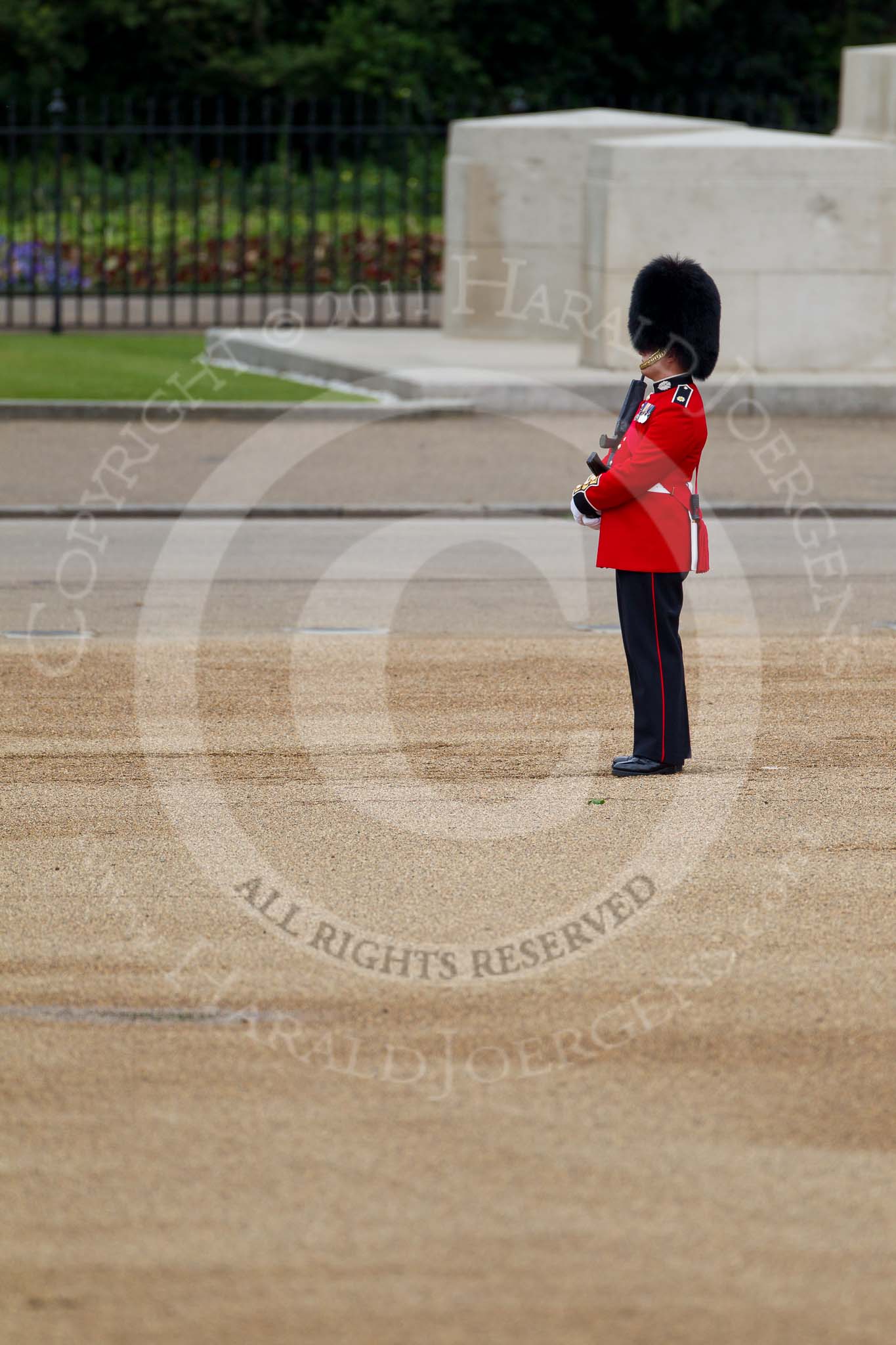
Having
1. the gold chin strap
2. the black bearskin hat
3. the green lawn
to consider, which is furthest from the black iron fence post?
the gold chin strap

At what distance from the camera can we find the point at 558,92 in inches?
1737

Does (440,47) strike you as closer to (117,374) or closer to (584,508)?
(117,374)

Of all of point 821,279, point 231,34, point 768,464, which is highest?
point 231,34

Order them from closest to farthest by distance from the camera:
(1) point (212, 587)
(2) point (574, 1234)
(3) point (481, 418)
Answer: (2) point (574, 1234)
(1) point (212, 587)
(3) point (481, 418)

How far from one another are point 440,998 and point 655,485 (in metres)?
2.35

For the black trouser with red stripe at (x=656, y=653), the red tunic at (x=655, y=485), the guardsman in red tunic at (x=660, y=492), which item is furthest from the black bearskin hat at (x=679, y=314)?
the black trouser with red stripe at (x=656, y=653)

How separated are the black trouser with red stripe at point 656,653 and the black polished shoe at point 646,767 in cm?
4

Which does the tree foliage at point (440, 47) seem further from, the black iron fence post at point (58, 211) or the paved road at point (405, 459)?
the paved road at point (405, 459)

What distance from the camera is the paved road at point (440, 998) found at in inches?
144

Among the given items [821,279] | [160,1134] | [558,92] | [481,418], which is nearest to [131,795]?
[160,1134]

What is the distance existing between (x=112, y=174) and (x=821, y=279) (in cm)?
2417

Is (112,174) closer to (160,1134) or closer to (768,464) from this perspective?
(768,464)

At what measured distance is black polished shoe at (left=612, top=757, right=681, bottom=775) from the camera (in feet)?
23.1

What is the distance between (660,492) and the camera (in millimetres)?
6758
